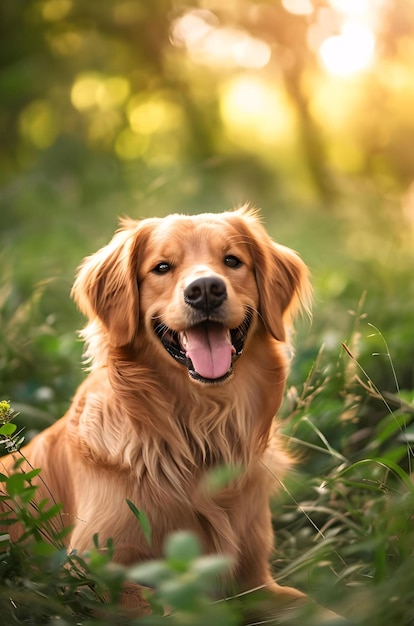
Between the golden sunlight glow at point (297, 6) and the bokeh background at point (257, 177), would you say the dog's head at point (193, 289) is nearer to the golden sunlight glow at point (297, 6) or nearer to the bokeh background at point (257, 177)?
the bokeh background at point (257, 177)

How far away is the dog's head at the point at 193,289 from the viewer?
274cm

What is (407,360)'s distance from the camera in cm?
416

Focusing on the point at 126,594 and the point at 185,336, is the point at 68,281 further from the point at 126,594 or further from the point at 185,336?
the point at 126,594

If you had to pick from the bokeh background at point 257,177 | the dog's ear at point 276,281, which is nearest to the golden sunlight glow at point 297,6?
the bokeh background at point 257,177

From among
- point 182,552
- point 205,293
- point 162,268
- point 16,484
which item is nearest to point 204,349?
point 205,293

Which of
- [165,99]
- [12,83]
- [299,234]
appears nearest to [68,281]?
[12,83]

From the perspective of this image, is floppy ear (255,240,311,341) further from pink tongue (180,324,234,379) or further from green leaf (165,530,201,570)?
green leaf (165,530,201,570)

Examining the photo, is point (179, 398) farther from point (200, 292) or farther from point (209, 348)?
point (200, 292)

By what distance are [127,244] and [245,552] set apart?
135 centimetres

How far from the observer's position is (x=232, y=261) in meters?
3.03

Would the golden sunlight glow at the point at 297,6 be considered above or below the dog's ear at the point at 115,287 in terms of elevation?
above

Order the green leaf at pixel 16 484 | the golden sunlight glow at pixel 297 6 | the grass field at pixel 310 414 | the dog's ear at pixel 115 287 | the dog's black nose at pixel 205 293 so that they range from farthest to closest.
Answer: the golden sunlight glow at pixel 297 6, the dog's ear at pixel 115 287, the dog's black nose at pixel 205 293, the green leaf at pixel 16 484, the grass field at pixel 310 414

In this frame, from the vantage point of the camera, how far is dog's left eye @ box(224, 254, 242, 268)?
3016 millimetres

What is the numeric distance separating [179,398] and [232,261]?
0.62 m
